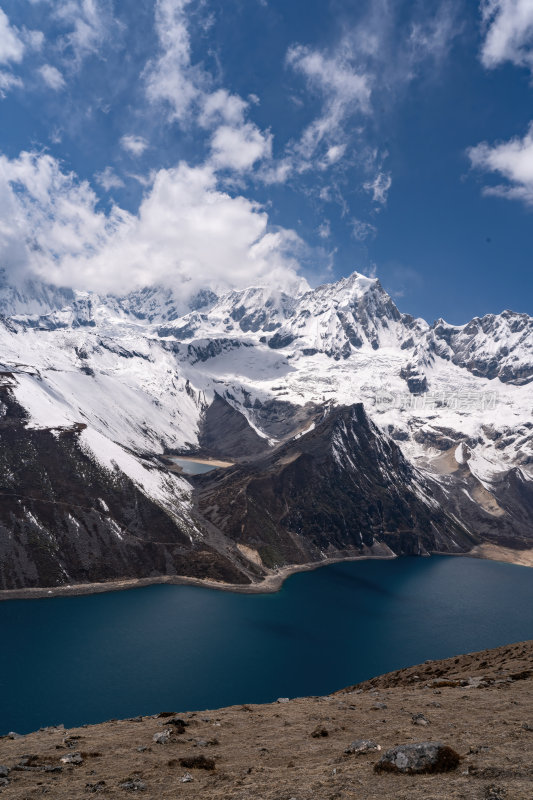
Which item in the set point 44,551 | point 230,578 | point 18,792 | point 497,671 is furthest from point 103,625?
point 18,792

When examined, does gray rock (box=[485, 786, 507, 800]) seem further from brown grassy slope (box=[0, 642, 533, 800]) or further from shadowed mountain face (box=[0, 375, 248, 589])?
shadowed mountain face (box=[0, 375, 248, 589])

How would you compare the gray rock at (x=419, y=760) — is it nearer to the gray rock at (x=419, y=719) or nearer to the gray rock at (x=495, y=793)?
the gray rock at (x=495, y=793)

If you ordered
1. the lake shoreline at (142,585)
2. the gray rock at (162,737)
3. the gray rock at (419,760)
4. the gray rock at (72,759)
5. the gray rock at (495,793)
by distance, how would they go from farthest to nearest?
the lake shoreline at (142,585) < the gray rock at (162,737) < the gray rock at (72,759) < the gray rock at (419,760) < the gray rock at (495,793)

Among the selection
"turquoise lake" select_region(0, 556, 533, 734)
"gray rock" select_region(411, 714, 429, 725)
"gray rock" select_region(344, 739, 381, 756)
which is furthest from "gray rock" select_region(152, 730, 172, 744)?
"turquoise lake" select_region(0, 556, 533, 734)

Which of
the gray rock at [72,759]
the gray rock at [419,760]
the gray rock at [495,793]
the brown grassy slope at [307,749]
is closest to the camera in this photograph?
the gray rock at [495,793]

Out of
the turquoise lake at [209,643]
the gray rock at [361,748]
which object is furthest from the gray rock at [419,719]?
the turquoise lake at [209,643]

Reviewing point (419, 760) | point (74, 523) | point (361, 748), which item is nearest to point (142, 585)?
point (74, 523)

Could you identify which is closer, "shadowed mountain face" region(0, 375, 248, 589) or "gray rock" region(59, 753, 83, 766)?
"gray rock" region(59, 753, 83, 766)
